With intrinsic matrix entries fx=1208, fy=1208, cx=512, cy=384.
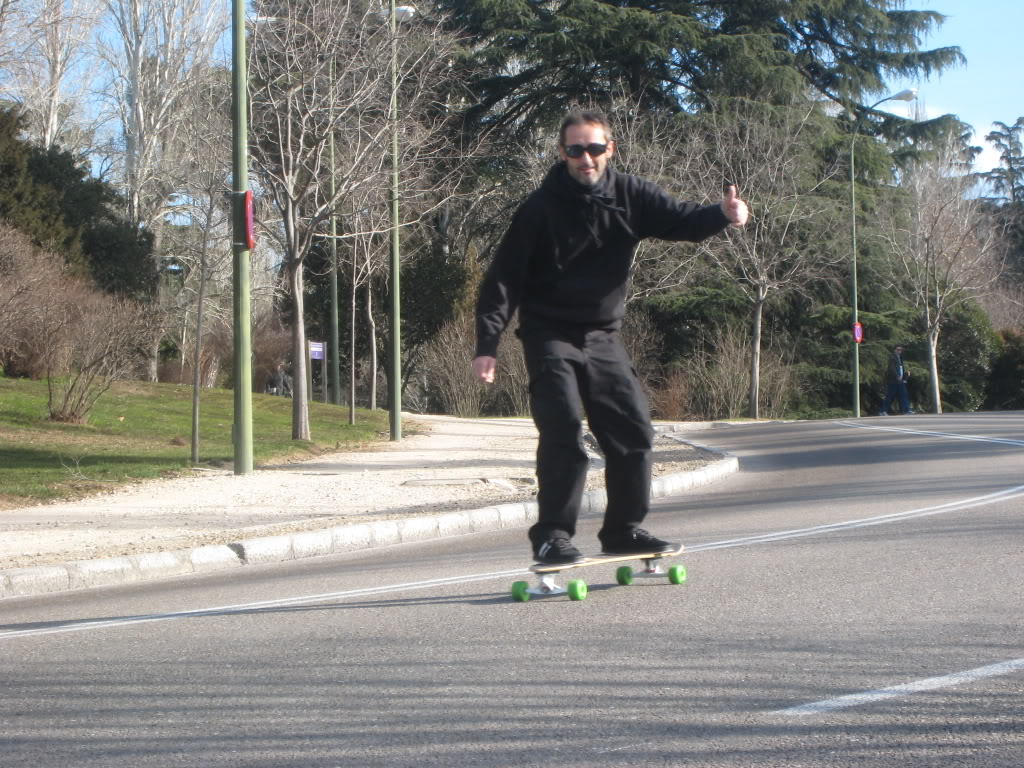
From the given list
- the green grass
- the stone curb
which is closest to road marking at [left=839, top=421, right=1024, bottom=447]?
the stone curb

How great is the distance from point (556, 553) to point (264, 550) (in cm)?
379

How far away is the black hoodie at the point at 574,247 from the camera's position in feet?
17.1

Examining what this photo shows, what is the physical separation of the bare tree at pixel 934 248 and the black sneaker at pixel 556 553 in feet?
117

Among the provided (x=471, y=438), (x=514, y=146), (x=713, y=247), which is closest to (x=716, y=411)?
(x=713, y=247)

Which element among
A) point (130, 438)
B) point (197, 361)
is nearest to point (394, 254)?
point (130, 438)

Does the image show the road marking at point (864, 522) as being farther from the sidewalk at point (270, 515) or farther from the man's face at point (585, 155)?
the sidewalk at point (270, 515)

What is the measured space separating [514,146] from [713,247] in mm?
6589

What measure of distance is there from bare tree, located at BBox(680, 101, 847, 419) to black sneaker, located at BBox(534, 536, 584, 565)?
28616 mm

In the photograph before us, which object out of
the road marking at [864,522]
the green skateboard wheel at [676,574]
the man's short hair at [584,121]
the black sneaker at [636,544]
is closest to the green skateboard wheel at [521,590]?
the black sneaker at [636,544]

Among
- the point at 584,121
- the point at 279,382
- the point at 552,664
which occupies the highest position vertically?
the point at 584,121

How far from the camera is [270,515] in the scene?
10.3m

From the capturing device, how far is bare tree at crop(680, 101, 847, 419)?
33.7 m

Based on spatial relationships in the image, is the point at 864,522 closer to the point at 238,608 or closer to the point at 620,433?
the point at 620,433

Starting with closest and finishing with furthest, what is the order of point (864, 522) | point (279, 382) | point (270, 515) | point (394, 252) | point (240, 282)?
point (864, 522), point (270, 515), point (240, 282), point (394, 252), point (279, 382)
